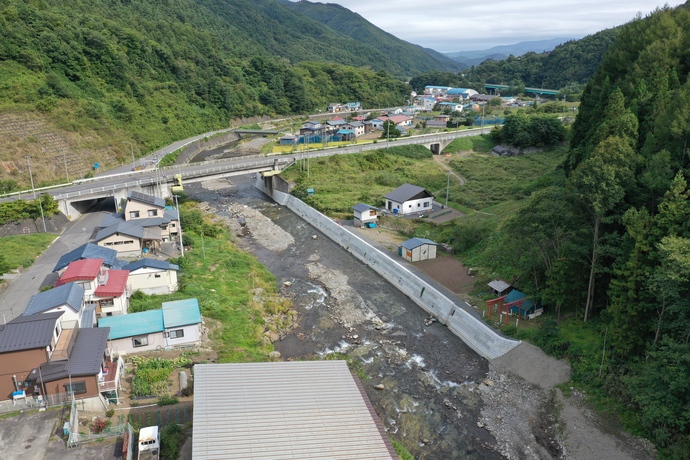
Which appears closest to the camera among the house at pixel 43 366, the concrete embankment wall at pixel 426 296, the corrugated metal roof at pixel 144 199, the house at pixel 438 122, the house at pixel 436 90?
the house at pixel 43 366

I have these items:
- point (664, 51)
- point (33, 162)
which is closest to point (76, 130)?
point (33, 162)

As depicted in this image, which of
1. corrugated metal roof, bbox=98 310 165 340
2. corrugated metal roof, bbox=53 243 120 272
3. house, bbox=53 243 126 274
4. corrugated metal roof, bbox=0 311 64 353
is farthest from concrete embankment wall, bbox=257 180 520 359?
corrugated metal roof, bbox=0 311 64 353

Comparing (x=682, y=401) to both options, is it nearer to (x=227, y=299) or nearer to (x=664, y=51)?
(x=227, y=299)

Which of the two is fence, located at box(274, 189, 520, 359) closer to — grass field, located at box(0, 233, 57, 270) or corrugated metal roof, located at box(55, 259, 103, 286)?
corrugated metal roof, located at box(55, 259, 103, 286)

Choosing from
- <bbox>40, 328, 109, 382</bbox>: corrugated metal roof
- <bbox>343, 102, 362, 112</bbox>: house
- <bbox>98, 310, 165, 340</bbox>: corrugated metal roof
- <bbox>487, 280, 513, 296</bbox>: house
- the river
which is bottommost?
the river

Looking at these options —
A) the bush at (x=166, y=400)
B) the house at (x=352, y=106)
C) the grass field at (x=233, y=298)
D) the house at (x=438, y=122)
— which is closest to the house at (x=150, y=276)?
the grass field at (x=233, y=298)

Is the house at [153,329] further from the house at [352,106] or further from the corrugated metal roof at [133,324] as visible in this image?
the house at [352,106]

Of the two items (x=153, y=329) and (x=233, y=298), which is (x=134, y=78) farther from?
(x=153, y=329)
